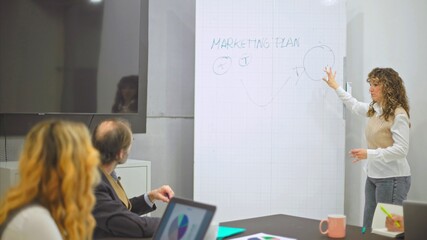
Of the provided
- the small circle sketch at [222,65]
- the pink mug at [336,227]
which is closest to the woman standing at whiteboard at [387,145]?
the small circle sketch at [222,65]

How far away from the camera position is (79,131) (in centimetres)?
142

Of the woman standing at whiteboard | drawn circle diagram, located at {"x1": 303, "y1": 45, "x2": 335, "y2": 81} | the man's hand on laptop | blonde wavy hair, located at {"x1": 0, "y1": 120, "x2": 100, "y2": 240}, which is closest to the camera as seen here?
blonde wavy hair, located at {"x1": 0, "y1": 120, "x2": 100, "y2": 240}

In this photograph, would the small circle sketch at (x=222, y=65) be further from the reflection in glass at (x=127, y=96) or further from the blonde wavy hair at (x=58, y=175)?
the blonde wavy hair at (x=58, y=175)

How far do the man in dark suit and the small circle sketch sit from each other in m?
1.52

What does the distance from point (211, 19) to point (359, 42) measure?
3.84 ft

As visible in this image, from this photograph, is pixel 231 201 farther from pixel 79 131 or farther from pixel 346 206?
pixel 79 131

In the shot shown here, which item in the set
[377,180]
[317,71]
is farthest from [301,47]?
[377,180]

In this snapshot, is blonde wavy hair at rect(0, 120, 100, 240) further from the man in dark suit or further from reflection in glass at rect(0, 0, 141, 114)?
reflection in glass at rect(0, 0, 141, 114)

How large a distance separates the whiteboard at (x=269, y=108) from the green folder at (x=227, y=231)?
149cm

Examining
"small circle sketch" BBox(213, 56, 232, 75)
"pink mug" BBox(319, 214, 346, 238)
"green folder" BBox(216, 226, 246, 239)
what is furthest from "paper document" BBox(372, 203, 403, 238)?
"small circle sketch" BBox(213, 56, 232, 75)

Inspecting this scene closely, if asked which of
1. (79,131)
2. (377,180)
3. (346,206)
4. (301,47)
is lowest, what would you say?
(346,206)

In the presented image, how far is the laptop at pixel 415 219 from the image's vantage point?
1901mm

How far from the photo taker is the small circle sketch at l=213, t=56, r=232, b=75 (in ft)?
12.2

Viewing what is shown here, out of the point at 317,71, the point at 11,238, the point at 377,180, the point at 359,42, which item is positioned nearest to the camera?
the point at 11,238
